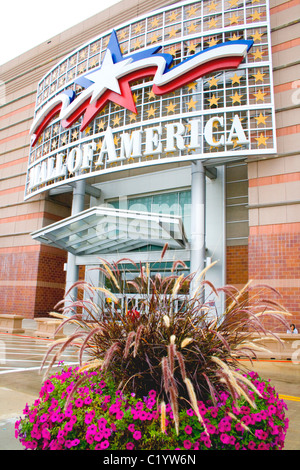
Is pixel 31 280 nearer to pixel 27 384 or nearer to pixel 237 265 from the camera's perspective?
pixel 237 265

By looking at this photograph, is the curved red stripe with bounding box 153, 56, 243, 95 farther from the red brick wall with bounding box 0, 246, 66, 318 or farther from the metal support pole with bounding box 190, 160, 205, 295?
the red brick wall with bounding box 0, 246, 66, 318

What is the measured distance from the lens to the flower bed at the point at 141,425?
2670 millimetres

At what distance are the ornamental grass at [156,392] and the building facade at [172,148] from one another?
11.7 m

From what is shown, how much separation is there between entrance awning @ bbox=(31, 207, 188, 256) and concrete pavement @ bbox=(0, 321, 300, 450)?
5.33 meters

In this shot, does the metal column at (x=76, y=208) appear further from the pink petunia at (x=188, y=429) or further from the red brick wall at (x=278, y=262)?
the pink petunia at (x=188, y=429)

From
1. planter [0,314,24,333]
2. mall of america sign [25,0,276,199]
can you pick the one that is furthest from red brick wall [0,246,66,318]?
mall of america sign [25,0,276,199]

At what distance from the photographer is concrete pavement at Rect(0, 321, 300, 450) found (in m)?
4.18

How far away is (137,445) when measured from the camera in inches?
107

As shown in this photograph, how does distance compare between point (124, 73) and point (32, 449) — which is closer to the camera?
point (32, 449)

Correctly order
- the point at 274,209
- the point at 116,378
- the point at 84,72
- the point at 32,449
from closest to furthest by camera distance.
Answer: the point at 32,449, the point at 116,378, the point at 274,209, the point at 84,72

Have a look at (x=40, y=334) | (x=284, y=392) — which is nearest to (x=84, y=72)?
(x=40, y=334)

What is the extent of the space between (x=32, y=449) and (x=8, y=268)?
24.0 m
